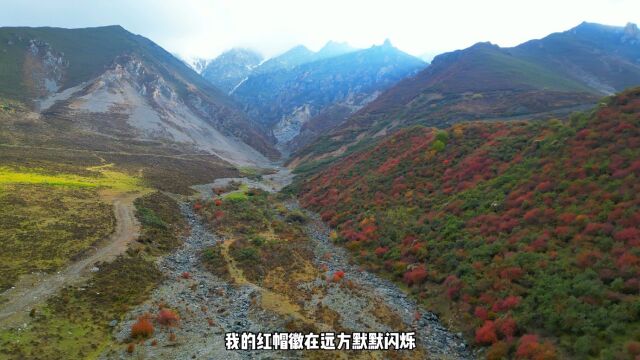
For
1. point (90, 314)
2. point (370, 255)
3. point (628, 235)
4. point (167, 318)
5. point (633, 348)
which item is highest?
point (628, 235)

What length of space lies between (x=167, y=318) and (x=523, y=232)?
28.2 m

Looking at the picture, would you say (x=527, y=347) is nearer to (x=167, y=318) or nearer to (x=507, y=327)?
(x=507, y=327)

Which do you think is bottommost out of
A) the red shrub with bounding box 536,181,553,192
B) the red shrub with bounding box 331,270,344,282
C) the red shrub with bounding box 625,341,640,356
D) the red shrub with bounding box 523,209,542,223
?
the red shrub with bounding box 331,270,344,282

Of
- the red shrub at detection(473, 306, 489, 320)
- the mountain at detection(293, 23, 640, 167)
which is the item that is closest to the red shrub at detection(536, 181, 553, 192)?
the red shrub at detection(473, 306, 489, 320)

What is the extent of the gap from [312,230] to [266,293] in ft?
76.4

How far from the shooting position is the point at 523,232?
3341cm

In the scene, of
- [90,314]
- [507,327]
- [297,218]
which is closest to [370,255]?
[507,327]

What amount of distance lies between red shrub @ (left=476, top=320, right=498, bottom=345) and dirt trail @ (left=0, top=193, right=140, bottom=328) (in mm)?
27695

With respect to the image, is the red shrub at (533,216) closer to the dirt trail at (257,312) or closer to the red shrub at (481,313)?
the red shrub at (481,313)

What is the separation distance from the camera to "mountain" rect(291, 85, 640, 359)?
22906 millimetres

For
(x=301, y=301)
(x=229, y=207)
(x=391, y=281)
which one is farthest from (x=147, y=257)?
(x=229, y=207)

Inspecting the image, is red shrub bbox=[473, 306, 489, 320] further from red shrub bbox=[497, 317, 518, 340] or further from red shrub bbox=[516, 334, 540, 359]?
red shrub bbox=[516, 334, 540, 359]

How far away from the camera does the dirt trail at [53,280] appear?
82.7ft

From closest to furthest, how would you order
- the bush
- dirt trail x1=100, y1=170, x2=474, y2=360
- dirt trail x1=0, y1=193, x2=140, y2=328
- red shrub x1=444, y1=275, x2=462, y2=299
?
dirt trail x1=100, y1=170, x2=474, y2=360 → dirt trail x1=0, y1=193, x2=140, y2=328 → red shrub x1=444, y1=275, x2=462, y2=299 → the bush
